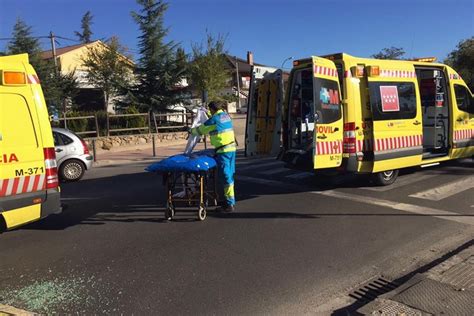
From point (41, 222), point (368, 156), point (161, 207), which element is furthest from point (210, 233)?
point (368, 156)

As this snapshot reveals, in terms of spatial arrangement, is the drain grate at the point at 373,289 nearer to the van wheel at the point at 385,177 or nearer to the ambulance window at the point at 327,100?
the ambulance window at the point at 327,100

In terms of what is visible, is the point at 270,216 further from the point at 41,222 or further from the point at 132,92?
the point at 132,92

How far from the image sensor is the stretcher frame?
662cm

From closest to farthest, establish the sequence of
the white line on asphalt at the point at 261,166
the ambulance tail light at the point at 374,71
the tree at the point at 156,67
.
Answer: the ambulance tail light at the point at 374,71 → the white line on asphalt at the point at 261,166 → the tree at the point at 156,67

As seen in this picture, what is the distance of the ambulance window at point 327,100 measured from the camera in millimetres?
7598

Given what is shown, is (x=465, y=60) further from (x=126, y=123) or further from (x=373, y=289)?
(x=373, y=289)

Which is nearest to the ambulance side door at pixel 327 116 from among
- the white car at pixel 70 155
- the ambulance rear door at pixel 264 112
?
the ambulance rear door at pixel 264 112

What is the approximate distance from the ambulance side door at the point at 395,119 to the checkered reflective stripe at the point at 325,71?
2.67 feet

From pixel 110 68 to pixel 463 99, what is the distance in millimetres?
19547

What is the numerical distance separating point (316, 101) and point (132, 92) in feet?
61.2

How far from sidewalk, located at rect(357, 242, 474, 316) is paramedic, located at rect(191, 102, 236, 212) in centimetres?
335

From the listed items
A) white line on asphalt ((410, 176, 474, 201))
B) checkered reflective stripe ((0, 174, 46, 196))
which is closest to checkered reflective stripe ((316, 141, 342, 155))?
white line on asphalt ((410, 176, 474, 201))

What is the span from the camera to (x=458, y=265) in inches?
179

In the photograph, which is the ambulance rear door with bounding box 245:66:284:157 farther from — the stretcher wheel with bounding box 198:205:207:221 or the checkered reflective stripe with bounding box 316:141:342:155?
the stretcher wheel with bounding box 198:205:207:221
